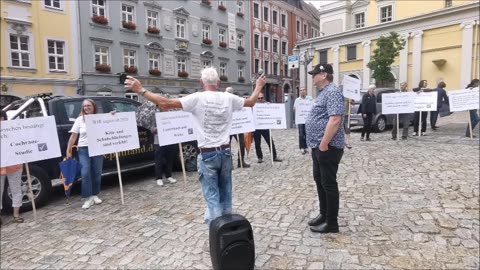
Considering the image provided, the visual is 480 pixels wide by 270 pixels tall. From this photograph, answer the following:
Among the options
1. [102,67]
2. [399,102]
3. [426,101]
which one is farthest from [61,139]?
[102,67]

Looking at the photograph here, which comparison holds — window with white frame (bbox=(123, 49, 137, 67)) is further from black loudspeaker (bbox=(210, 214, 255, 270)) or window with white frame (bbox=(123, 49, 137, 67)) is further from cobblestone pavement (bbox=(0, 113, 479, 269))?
black loudspeaker (bbox=(210, 214, 255, 270))

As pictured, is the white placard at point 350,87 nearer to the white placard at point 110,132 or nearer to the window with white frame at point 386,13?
the white placard at point 110,132

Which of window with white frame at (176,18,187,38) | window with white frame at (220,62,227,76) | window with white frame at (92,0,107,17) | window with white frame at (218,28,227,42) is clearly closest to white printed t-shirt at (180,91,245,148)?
window with white frame at (92,0,107,17)

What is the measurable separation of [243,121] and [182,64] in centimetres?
2755

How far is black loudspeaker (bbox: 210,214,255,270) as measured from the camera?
2891mm

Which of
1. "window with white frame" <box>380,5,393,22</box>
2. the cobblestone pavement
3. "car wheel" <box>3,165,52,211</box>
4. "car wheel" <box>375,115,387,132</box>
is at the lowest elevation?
the cobblestone pavement

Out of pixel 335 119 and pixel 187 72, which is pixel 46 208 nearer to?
pixel 335 119

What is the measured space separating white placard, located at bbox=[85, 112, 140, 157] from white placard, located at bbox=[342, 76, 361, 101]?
6386 millimetres

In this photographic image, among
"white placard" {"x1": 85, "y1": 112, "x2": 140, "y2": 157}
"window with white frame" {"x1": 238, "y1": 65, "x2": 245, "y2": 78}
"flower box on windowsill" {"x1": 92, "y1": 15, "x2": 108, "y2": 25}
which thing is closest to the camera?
"white placard" {"x1": 85, "y1": 112, "x2": 140, "y2": 157}

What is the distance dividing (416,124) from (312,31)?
48.1 metres

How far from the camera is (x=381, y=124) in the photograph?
46.5 feet

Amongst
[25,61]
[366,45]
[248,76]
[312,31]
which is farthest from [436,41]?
[25,61]

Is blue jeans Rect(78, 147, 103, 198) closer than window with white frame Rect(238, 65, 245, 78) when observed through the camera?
Yes

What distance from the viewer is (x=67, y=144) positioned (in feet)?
19.7
